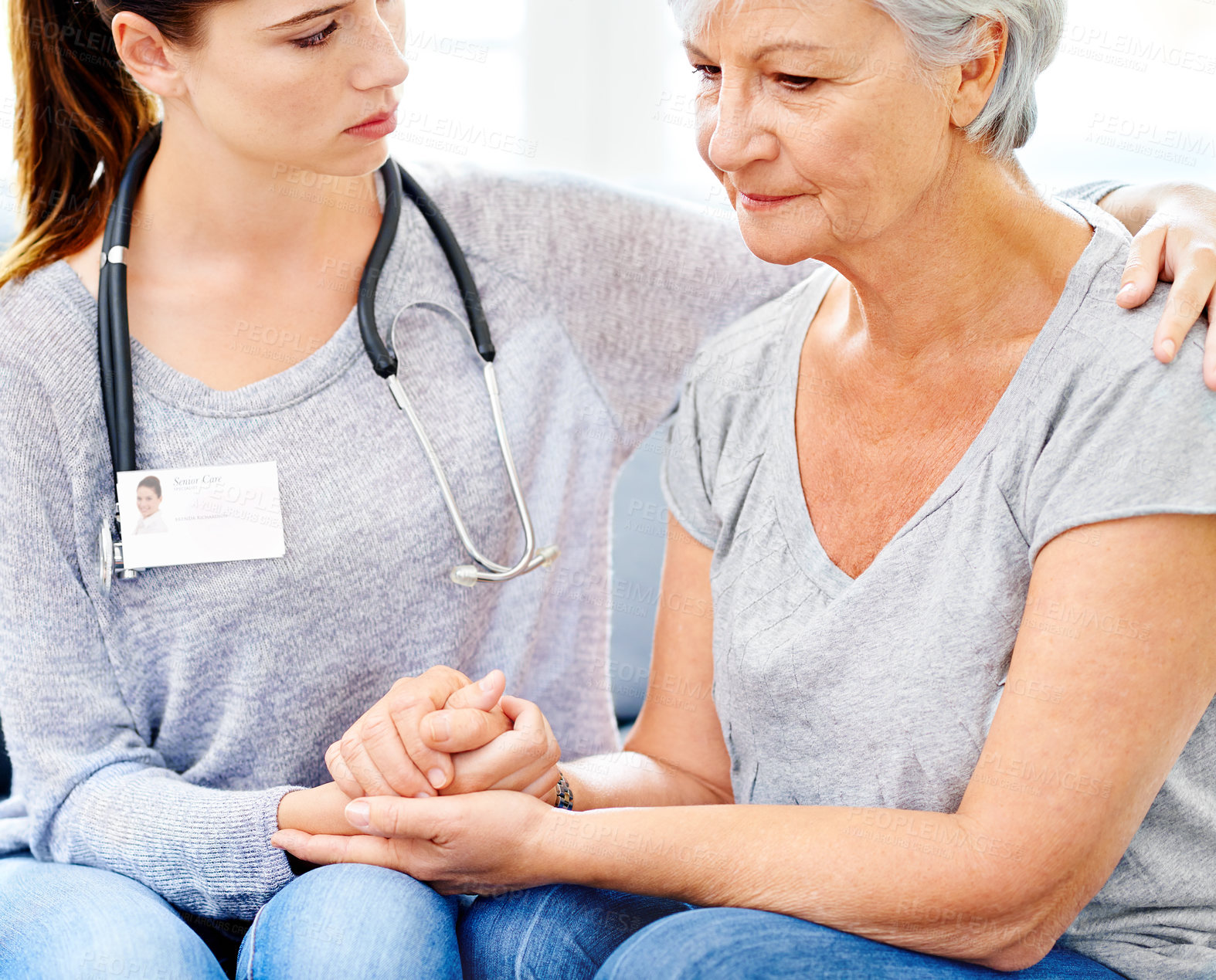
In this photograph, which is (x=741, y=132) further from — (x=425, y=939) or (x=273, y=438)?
(x=425, y=939)

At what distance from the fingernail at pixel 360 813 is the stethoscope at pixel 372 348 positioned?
30 centimetres

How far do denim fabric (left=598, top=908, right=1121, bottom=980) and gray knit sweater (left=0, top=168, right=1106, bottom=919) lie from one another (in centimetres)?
44

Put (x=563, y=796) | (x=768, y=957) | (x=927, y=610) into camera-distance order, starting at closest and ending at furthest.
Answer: (x=768, y=957) < (x=927, y=610) < (x=563, y=796)

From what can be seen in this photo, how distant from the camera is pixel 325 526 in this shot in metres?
1.35

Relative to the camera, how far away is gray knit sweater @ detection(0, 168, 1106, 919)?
4.17ft

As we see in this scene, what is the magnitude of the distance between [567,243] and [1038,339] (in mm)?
664

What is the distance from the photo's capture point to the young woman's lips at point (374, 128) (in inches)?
51.5

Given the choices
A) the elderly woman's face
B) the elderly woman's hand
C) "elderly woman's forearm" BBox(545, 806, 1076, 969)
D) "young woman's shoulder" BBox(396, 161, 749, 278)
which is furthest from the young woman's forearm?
"elderly woman's forearm" BBox(545, 806, 1076, 969)

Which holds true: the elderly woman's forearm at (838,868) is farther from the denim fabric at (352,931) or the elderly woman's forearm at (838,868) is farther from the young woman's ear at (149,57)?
the young woman's ear at (149,57)

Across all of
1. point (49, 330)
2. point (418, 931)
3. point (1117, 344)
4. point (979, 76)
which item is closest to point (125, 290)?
point (49, 330)

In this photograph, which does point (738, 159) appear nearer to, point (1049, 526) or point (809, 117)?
point (809, 117)

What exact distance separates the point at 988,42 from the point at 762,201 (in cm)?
24

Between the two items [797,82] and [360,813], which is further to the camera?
[360,813]

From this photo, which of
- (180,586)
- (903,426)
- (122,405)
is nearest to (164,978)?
(180,586)
